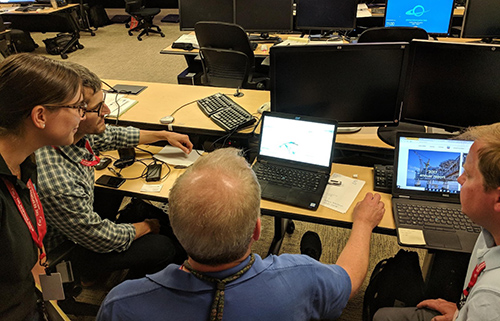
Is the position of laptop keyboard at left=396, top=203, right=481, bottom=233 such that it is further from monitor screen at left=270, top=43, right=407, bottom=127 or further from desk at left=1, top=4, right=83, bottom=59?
desk at left=1, top=4, right=83, bottom=59

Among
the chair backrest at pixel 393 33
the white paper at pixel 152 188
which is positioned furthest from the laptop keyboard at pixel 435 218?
the chair backrest at pixel 393 33

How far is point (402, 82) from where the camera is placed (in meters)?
1.66

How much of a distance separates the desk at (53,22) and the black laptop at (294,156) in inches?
200

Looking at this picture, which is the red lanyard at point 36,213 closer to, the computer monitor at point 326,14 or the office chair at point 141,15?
the computer monitor at point 326,14

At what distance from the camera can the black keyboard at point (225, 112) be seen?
Answer: 189cm

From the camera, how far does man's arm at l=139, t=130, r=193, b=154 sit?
Answer: 1.86 m

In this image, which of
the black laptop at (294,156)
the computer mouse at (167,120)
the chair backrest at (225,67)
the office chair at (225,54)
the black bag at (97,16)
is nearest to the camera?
the black laptop at (294,156)

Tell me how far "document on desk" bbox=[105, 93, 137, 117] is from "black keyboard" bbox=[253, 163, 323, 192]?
3.19 ft

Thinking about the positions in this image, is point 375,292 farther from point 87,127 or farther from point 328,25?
point 328,25

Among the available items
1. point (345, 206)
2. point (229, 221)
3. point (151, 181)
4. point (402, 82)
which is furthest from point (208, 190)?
point (402, 82)

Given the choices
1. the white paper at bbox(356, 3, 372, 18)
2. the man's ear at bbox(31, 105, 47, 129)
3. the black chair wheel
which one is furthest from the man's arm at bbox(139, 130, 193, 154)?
the white paper at bbox(356, 3, 372, 18)

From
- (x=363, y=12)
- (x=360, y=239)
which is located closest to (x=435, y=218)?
(x=360, y=239)

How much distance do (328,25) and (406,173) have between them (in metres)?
2.41

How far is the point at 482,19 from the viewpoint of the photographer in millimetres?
3057
